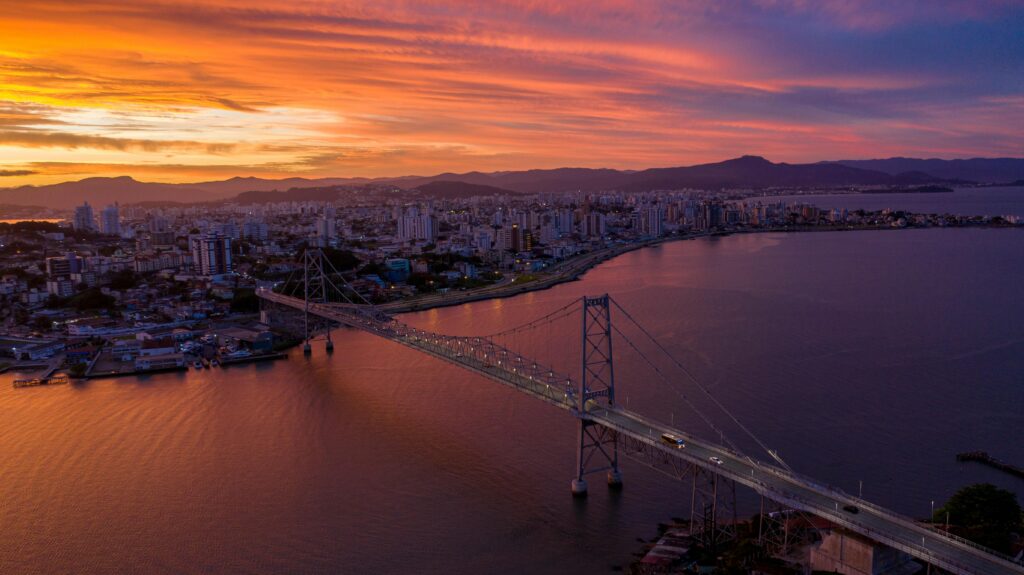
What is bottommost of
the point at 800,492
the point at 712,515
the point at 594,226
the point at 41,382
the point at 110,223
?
the point at 41,382

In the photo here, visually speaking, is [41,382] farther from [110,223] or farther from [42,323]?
[110,223]

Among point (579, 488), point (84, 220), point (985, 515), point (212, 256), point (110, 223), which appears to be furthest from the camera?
point (110, 223)

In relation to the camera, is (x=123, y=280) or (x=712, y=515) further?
(x=123, y=280)

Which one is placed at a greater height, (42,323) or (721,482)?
(42,323)

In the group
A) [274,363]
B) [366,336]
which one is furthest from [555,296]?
[274,363]

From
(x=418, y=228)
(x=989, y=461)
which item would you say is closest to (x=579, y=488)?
(x=989, y=461)

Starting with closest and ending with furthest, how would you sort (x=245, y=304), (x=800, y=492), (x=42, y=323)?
(x=800, y=492), (x=42, y=323), (x=245, y=304)

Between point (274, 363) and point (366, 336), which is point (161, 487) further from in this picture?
point (366, 336)
